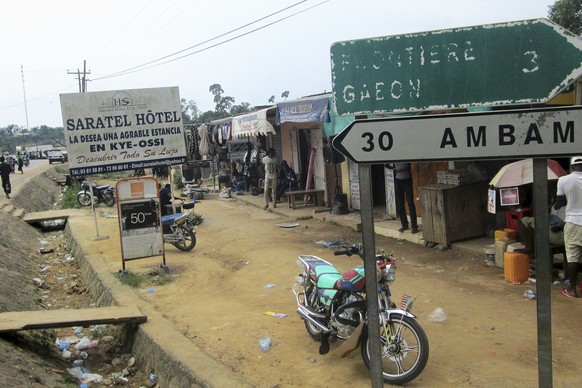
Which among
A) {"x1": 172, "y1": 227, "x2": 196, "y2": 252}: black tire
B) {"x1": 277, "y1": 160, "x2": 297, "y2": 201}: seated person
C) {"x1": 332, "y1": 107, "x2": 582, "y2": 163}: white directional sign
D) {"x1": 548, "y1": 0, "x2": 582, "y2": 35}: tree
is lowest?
{"x1": 172, "y1": 227, "x2": 196, "y2": 252}: black tire

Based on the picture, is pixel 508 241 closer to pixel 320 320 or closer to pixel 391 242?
pixel 391 242

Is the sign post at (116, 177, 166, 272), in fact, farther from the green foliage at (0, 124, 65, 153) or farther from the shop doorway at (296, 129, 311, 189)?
the green foliage at (0, 124, 65, 153)

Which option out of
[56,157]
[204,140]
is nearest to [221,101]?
[56,157]

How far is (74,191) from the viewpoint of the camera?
22672 mm

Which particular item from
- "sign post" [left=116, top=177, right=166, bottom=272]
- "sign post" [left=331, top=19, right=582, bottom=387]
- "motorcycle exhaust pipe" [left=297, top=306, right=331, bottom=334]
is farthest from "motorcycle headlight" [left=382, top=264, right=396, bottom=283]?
"sign post" [left=116, top=177, right=166, bottom=272]

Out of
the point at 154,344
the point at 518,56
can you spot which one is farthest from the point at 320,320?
the point at 518,56

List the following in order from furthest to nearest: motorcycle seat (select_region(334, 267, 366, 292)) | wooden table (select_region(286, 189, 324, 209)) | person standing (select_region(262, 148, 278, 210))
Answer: person standing (select_region(262, 148, 278, 210)) → wooden table (select_region(286, 189, 324, 209)) → motorcycle seat (select_region(334, 267, 366, 292))

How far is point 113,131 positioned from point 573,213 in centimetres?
781

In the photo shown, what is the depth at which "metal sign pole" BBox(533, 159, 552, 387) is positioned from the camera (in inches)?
99.9

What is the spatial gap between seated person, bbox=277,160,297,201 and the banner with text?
258 inches

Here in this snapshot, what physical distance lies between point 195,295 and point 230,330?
1915 millimetres

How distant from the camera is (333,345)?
17.1 feet

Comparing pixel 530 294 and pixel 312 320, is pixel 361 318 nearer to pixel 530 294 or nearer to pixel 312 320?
pixel 312 320

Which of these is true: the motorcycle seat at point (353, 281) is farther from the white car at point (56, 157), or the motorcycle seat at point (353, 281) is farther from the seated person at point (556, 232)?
the white car at point (56, 157)
